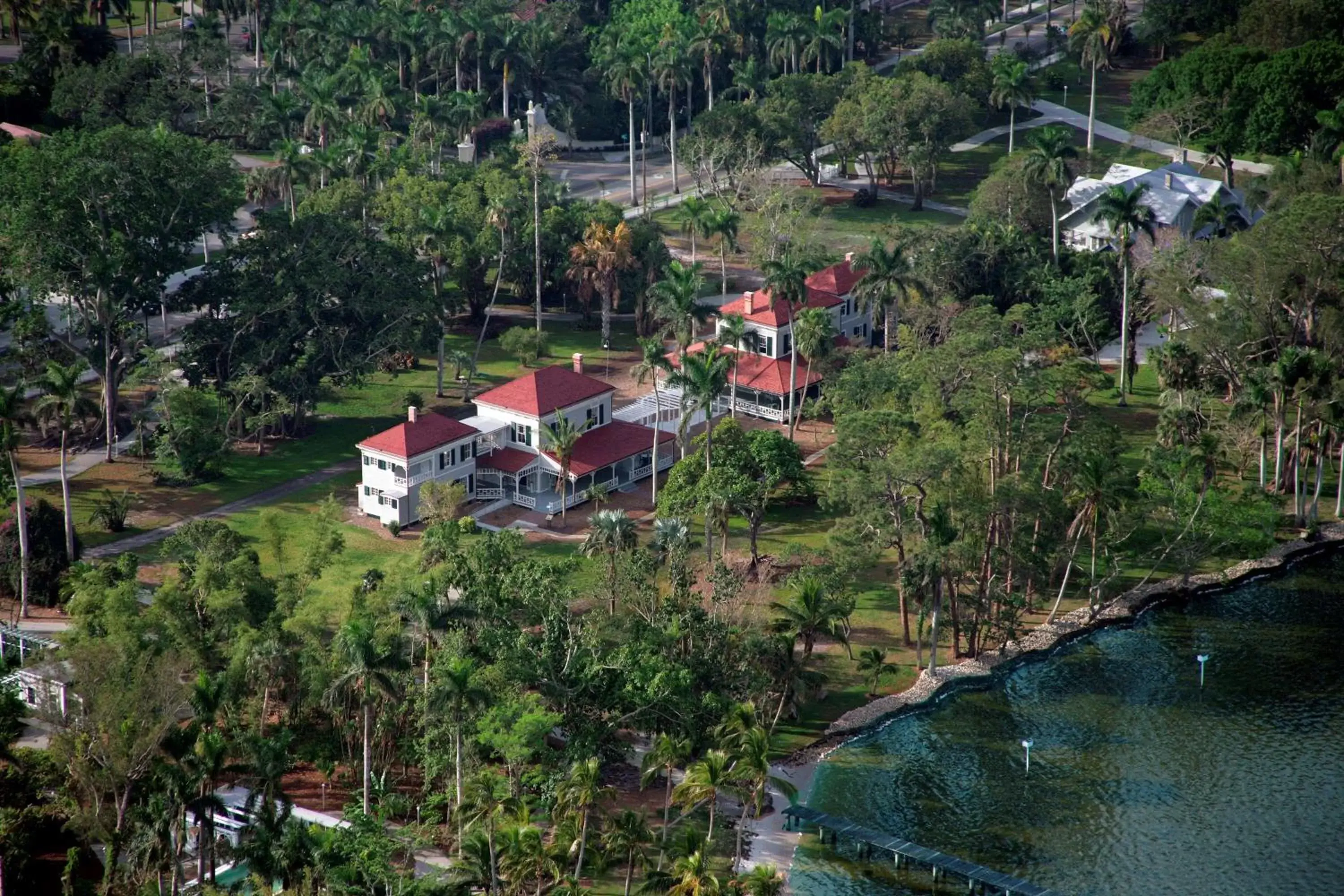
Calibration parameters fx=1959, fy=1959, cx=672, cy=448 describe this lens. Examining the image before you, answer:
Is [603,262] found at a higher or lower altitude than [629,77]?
lower

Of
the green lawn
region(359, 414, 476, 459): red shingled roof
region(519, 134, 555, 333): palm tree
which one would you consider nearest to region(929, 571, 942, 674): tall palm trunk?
region(359, 414, 476, 459): red shingled roof

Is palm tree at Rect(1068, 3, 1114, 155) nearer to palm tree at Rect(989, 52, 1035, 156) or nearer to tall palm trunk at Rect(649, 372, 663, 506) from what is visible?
palm tree at Rect(989, 52, 1035, 156)

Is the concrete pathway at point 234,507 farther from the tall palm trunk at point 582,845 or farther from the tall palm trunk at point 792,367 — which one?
the tall palm trunk at point 582,845

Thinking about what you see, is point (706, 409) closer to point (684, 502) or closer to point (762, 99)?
point (684, 502)

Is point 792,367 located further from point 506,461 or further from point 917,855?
point 917,855

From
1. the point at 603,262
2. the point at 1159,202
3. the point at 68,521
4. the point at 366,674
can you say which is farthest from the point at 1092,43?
the point at 366,674

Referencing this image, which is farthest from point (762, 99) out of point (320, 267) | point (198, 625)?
point (198, 625)
